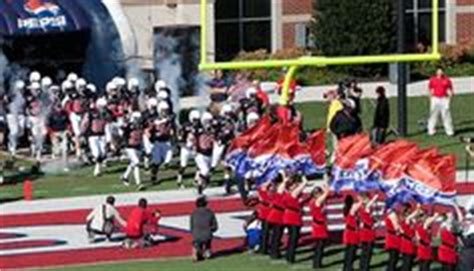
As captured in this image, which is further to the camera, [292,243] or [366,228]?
[292,243]

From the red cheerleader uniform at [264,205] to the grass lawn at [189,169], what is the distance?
18.6ft

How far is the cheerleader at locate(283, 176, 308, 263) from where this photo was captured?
25969mm

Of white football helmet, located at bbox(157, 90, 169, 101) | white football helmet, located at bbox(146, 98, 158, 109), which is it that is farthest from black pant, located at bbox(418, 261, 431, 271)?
white football helmet, located at bbox(157, 90, 169, 101)

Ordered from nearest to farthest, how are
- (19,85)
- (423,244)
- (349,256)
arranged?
1. (423,244)
2. (349,256)
3. (19,85)

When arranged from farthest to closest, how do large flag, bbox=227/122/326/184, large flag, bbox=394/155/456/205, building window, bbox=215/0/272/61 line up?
building window, bbox=215/0/272/61
large flag, bbox=227/122/326/184
large flag, bbox=394/155/456/205

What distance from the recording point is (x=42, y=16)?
37.7 metres

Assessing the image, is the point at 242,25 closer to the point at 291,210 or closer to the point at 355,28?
→ the point at 355,28

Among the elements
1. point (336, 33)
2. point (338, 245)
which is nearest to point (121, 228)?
point (338, 245)

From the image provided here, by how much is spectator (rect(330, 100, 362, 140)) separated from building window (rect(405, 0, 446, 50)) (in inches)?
64.1

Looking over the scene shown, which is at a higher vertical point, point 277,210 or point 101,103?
point 101,103

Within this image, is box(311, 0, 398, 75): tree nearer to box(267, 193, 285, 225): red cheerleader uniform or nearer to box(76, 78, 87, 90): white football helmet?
box(76, 78, 87, 90): white football helmet

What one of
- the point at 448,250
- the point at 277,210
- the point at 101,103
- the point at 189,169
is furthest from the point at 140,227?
the point at 189,169

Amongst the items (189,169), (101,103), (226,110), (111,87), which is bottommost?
(189,169)

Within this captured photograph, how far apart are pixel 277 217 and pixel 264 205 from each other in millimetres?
415
